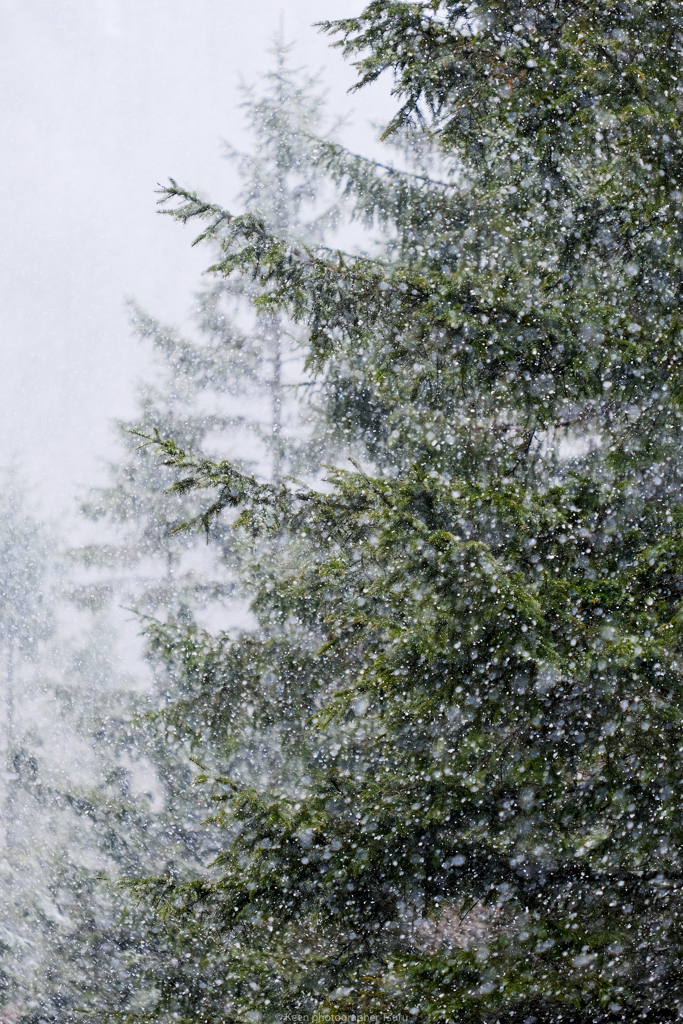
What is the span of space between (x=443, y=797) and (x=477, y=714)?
2.11 ft

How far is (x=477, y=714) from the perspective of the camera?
3.00 m

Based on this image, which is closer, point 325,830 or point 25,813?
point 325,830

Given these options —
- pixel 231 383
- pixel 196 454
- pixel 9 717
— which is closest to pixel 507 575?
pixel 196 454

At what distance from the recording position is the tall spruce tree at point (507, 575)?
116 inches

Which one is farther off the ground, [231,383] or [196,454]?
[231,383]

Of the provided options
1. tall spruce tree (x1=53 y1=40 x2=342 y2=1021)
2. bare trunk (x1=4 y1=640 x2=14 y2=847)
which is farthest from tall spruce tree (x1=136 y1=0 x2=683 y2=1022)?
bare trunk (x1=4 y1=640 x2=14 y2=847)

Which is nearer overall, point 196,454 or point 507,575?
point 507,575

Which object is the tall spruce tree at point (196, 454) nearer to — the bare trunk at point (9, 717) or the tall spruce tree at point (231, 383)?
the tall spruce tree at point (231, 383)

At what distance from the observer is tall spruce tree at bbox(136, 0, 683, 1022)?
2.94m

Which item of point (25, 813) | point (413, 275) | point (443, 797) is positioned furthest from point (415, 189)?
point (25, 813)

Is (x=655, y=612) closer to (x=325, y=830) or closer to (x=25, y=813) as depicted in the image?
(x=325, y=830)

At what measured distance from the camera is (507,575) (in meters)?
2.98

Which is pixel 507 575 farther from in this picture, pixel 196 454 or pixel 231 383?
pixel 231 383

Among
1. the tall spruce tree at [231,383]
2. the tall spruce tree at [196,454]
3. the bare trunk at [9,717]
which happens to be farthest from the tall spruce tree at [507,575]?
the bare trunk at [9,717]
